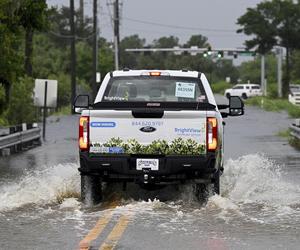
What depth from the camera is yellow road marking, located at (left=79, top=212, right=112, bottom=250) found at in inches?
346

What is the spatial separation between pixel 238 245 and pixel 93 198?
3508 millimetres

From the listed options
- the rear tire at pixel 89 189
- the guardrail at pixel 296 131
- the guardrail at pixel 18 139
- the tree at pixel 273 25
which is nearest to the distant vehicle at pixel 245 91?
the tree at pixel 273 25

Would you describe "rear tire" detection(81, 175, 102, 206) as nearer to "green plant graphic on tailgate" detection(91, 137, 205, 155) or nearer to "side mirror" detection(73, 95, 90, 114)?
"green plant graphic on tailgate" detection(91, 137, 205, 155)

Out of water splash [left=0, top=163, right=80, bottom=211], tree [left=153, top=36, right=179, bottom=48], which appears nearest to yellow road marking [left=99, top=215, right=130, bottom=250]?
water splash [left=0, top=163, right=80, bottom=211]

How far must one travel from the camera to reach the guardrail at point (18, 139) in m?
22.9

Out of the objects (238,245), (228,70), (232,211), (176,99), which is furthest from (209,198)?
(228,70)

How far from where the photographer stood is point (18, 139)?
24250mm

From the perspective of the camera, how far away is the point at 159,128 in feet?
36.8

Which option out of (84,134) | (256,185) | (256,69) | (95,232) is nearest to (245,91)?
(256,69)

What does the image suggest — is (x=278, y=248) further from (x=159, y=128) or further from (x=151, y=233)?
(x=159, y=128)

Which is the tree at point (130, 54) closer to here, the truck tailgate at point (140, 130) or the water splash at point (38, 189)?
the water splash at point (38, 189)

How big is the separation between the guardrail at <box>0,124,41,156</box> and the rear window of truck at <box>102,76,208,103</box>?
9879mm

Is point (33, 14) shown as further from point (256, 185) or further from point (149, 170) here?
point (149, 170)

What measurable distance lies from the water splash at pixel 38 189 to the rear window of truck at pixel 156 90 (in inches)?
64.9
